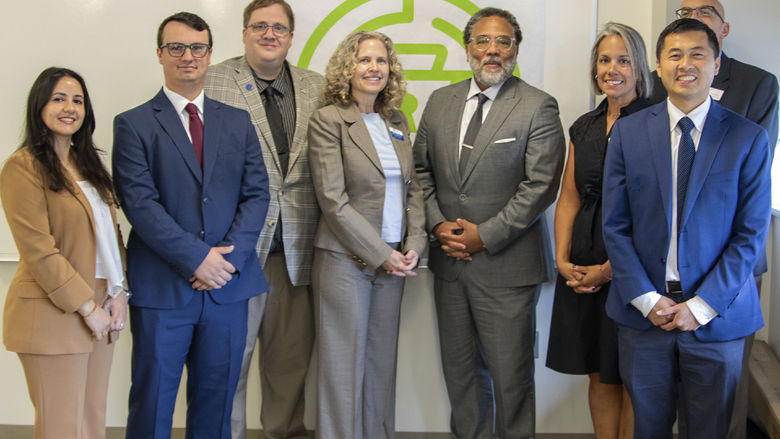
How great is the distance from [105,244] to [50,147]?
0.40m

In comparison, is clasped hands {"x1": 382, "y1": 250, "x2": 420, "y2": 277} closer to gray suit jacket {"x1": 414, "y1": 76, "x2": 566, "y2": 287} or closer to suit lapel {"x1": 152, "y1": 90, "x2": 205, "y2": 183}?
gray suit jacket {"x1": 414, "y1": 76, "x2": 566, "y2": 287}

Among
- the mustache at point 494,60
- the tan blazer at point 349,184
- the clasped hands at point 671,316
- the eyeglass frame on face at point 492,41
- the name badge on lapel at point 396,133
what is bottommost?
the clasped hands at point 671,316

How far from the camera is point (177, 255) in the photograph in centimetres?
256

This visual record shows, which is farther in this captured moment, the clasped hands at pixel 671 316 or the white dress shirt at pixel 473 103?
the white dress shirt at pixel 473 103

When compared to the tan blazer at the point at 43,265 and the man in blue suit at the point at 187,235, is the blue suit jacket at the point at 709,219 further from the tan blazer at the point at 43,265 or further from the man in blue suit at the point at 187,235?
the tan blazer at the point at 43,265

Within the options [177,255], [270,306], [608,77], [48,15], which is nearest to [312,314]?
[270,306]

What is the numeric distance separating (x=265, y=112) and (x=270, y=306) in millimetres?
939

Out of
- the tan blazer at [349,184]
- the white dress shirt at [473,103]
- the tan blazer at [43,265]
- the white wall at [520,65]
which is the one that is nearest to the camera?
the tan blazer at [43,265]

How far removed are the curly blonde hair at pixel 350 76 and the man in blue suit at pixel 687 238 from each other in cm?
104

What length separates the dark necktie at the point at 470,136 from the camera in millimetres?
3061

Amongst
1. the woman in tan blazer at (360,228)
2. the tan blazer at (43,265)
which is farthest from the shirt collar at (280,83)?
the tan blazer at (43,265)

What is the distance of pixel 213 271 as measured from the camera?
8.57ft

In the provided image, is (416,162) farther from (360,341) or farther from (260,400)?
(260,400)

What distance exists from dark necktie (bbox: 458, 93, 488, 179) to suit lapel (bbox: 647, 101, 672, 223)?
85cm
